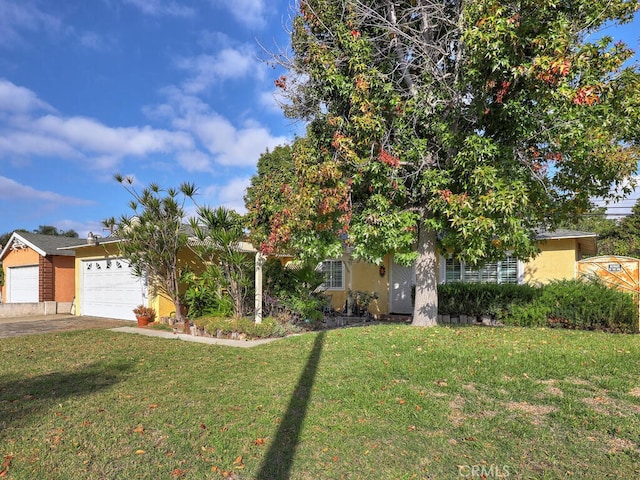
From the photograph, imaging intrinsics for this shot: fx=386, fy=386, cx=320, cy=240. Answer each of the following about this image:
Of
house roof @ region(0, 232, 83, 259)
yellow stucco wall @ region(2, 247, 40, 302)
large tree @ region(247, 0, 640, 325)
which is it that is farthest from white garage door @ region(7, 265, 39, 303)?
large tree @ region(247, 0, 640, 325)

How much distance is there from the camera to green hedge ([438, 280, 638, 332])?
389 inches

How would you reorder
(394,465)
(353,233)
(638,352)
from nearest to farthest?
1. (394,465)
2. (638,352)
3. (353,233)

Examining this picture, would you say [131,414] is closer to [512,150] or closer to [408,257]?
[408,257]

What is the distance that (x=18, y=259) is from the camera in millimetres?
20062

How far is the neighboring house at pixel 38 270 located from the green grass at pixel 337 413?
1240 centimetres

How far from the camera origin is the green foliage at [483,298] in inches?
449

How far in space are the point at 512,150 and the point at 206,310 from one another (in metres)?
9.41

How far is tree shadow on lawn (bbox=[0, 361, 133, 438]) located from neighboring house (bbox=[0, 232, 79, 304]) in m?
14.0

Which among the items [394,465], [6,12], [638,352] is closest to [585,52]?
[638,352]

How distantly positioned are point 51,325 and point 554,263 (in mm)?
17423

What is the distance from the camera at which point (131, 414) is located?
4605 millimetres

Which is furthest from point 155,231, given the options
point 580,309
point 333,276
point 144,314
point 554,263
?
point 554,263

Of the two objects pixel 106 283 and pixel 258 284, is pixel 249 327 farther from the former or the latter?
pixel 106 283

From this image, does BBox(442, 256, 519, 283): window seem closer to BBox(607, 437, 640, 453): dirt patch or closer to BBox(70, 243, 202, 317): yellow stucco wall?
BBox(70, 243, 202, 317): yellow stucco wall
